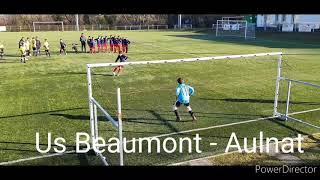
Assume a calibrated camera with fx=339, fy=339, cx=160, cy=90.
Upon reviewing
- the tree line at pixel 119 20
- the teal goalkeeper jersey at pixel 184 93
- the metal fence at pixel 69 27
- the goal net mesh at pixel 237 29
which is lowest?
the teal goalkeeper jersey at pixel 184 93

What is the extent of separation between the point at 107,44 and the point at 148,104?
810 inches

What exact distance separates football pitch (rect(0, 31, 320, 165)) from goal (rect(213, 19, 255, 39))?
1030 inches

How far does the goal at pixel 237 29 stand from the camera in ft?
169

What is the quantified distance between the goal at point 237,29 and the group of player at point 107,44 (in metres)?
23.1

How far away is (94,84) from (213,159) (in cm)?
1117

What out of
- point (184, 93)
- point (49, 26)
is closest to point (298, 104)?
point (184, 93)

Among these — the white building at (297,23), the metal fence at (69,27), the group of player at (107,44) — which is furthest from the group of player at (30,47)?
the metal fence at (69,27)

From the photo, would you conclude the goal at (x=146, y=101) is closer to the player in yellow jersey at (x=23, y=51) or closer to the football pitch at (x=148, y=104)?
the football pitch at (x=148, y=104)

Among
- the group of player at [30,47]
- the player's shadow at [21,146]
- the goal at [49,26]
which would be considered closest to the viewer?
the player's shadow at [21,146]

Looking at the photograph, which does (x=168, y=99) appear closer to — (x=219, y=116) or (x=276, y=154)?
(x=219, y=116)

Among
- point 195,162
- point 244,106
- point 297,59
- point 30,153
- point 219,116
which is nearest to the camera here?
point 195,162

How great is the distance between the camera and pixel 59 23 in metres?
75.1

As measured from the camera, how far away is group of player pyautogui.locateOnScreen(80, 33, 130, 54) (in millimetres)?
32281
